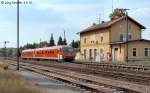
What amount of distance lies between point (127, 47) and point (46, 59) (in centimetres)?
1413

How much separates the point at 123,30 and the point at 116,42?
7.14 m

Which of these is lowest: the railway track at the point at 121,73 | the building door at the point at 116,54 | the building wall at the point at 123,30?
the railway track at the point at 121,73

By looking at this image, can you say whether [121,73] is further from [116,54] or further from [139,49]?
[139,49]

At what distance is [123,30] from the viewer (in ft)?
273

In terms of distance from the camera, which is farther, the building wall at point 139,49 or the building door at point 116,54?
the building door at point 116,54

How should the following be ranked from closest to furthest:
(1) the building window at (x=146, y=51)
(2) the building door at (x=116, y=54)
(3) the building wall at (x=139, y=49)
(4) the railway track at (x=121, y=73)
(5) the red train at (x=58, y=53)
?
(4) the railway track at (x=121, y=73), (5) the red train at (x=58, y=53), (3) the building wall at (x=139, y=49), (2) the building door at (x=116, y=54), (1) the building window at (x=146, y=51)

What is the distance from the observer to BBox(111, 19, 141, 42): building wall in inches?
3206

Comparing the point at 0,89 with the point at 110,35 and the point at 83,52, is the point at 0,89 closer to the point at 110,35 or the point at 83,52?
the point at 110,35

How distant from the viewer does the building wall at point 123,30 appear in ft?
267

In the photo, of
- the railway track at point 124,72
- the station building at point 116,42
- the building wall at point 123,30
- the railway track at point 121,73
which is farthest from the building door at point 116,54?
the railway track at point 121,73

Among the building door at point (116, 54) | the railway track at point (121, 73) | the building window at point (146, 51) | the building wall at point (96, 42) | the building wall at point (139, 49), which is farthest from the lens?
the building wall at point (96, 42)

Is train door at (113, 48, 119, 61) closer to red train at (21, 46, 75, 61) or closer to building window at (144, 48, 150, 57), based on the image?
building window at (144, 48, 150, 57)

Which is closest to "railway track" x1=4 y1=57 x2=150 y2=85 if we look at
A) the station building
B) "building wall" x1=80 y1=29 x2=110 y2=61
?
the station building

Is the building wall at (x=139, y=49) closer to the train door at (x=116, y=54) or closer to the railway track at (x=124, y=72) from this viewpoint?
the train door at (x=116, y=54)
